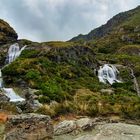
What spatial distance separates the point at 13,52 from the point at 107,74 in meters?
21.9

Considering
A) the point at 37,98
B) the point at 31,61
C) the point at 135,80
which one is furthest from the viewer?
the point at 135,80

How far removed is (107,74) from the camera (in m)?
98.4

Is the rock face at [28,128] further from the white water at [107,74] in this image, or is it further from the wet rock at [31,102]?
the white water at [107,74]

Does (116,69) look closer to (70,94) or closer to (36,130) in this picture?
(70,94)

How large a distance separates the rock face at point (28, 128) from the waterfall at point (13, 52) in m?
77.6

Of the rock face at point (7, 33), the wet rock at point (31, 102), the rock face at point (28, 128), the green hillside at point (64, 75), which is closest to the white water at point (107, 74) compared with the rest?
the green hillside at point (64, 75)

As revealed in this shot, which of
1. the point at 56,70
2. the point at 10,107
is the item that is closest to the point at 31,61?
the point at 56,70

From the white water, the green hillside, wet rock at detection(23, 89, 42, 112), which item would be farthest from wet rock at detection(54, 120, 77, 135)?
the white water

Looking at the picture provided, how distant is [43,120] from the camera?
551 inches

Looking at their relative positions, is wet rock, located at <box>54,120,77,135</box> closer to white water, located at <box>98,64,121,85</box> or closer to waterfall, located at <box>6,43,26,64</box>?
waterfall, located at <box>6,43,26,64</box>

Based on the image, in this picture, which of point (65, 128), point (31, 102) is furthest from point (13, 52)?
point (65, 128)

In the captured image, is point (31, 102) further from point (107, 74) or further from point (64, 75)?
point (107, 74)

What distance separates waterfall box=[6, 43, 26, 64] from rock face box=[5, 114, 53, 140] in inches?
3054

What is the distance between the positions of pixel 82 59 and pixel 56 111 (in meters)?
69.3
